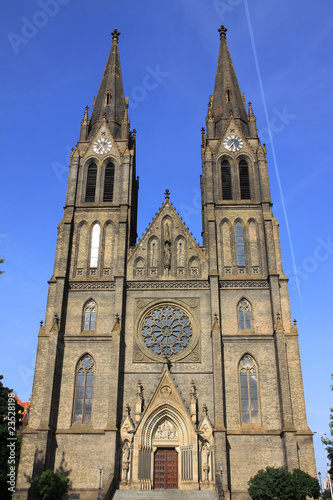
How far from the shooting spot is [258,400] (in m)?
32.4

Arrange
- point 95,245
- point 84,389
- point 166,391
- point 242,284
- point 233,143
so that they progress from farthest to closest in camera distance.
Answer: point 233,143 → point 95,245 → point 242,284 → point 84,389 → point 166,391

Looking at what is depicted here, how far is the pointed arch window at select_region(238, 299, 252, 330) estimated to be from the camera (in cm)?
3469

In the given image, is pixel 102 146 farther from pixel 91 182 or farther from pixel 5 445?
pixel 5 445

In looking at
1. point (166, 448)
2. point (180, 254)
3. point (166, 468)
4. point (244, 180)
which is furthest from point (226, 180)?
point (166, 468)

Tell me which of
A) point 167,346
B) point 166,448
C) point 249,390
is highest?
point 167,346

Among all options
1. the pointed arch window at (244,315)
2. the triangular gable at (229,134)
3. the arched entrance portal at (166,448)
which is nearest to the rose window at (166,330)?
the arched entrance portal at (166,448)

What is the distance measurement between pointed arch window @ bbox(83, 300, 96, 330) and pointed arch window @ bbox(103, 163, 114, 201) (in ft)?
28.5

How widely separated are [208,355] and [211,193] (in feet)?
40.0

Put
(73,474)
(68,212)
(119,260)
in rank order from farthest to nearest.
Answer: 1. (68,212)
2. (119,260)
3. (73,474)

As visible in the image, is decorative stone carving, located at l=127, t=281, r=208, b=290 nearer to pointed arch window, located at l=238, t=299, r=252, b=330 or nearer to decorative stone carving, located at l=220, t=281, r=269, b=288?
decorative stone carving, located at l=220, t=281, r=269, b=288

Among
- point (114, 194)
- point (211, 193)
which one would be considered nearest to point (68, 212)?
point (114, 194)

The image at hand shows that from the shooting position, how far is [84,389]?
1305 inches

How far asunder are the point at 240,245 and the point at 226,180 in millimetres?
5764

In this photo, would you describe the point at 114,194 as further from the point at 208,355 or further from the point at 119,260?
the point at 208,355
